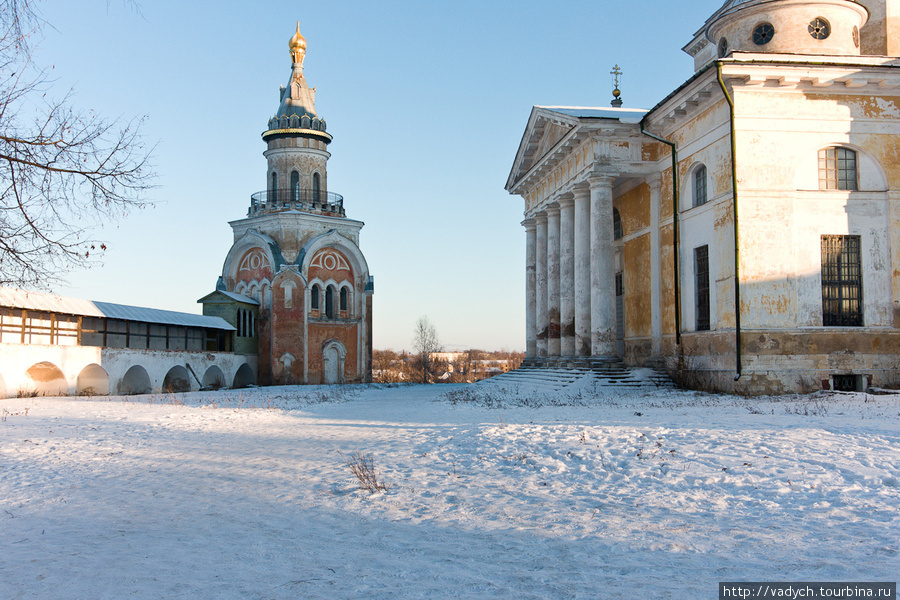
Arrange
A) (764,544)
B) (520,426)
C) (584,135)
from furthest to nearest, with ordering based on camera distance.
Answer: (584,135) → (520,426) → (764,544)

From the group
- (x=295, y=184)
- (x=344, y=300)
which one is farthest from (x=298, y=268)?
(x=295, y=184)

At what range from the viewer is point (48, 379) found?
25438 millimetres

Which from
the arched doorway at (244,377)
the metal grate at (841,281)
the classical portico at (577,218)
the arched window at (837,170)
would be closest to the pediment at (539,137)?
the classical portico at (577,218)

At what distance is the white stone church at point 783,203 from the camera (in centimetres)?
1784

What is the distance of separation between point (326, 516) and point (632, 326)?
19.8 meters

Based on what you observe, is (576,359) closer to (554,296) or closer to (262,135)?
(554,296)

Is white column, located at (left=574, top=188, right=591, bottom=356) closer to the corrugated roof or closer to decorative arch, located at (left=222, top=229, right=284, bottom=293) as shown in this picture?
the corrugated roof

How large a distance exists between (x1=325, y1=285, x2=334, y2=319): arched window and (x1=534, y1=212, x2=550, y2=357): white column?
16.4 m

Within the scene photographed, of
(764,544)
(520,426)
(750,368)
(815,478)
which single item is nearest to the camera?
(764,544)

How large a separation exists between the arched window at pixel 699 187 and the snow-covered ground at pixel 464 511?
393 inches

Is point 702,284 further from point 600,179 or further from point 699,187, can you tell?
point 600,179

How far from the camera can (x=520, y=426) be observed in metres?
11.1

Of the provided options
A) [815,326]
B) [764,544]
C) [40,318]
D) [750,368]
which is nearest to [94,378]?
[40,318]

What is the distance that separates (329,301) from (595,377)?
80.8 feet
